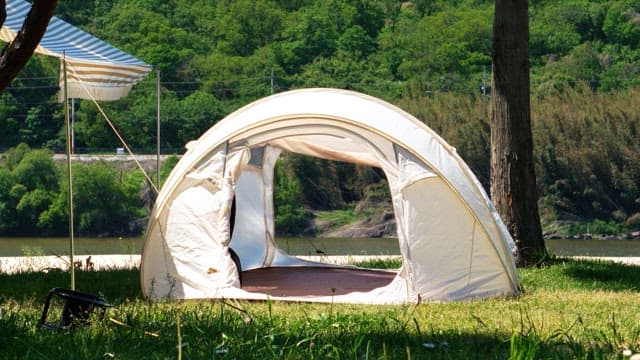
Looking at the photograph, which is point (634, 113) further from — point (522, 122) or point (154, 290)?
point (154, 290)

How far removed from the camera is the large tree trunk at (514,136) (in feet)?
30.1

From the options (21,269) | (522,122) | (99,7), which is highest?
(99,7)

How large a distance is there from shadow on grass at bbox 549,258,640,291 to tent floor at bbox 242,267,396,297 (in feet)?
4.57

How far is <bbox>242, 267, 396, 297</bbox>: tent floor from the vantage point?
26.9 ft

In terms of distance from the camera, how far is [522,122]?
9289 millimetres

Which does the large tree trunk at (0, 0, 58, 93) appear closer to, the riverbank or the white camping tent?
the white camping tent

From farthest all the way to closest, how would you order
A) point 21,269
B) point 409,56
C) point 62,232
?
point 409,56, point 62,232, point 21,269


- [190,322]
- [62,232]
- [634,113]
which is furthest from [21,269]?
[634,113]

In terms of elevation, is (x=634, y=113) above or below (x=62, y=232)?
above

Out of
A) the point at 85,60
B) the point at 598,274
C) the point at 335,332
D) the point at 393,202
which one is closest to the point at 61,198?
the point at 85,60

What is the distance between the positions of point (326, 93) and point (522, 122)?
2.07 metres

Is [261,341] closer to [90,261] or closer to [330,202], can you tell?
[90,261]

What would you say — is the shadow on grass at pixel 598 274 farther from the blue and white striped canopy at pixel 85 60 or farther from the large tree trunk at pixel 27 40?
the large tree trunk at pixel 27 40

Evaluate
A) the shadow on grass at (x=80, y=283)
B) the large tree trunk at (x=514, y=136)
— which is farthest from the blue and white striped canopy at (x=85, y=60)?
the large tree trunk at (x=514, y=136)
